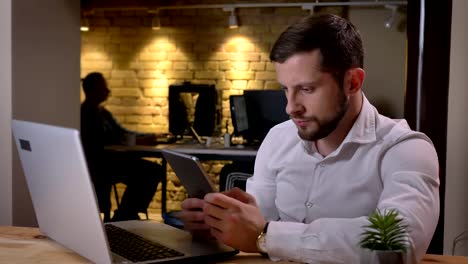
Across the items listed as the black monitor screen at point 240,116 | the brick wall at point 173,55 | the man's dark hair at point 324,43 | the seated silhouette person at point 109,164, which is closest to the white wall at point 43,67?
the seated silhouette person at point 109,164

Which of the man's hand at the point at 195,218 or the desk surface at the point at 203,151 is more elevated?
the man's hand at the point at 195,218

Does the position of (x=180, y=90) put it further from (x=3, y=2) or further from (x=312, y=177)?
(x=312, y=177)

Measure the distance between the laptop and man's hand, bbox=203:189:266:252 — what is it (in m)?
0.05

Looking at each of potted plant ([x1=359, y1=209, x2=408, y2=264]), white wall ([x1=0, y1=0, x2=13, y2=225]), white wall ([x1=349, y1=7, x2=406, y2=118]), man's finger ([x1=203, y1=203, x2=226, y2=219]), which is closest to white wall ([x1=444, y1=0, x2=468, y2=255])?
man's finger ([x1=203, y1=203, x2=226, y2=219])

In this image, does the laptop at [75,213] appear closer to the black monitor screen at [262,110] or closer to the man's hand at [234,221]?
the man's hand at [234,221]

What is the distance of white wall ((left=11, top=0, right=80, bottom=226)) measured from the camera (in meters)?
3.43

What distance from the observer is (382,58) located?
6809mm

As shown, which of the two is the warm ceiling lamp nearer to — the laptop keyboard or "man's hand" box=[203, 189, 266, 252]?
the laptop keyboard

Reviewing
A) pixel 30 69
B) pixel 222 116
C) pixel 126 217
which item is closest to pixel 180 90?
pixel 222 116

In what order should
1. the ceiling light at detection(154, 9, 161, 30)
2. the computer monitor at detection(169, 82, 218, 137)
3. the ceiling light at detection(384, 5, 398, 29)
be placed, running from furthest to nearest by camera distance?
the ceiling light at detection(154, 9, 161, 30)
the ceiling light at detection(384, 5, 398, 29)
the computer monitor at detection(169, 82, 218, 137)

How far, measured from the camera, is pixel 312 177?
1774 mm

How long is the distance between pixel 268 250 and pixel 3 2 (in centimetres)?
245

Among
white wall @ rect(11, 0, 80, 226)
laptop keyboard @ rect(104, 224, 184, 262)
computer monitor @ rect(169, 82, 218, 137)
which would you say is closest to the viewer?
laptop keyboard @ rect(104, 224, 184, 262)

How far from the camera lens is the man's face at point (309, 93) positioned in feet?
5.27
